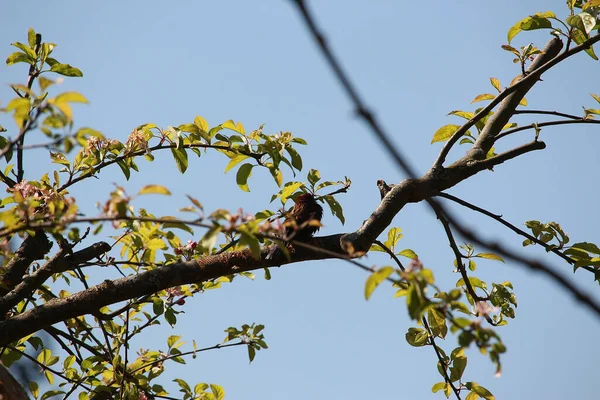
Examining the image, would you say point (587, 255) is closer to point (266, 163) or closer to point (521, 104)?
point (521, 104)

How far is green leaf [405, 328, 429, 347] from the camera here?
2430mm

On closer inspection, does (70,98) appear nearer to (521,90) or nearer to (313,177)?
(313,177)

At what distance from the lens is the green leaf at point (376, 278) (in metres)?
1.28

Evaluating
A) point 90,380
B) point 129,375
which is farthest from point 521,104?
point 90,380

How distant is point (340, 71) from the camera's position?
50cm

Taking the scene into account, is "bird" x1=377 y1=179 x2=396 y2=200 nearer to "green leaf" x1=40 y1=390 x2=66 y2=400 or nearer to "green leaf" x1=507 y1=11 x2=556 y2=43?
"green leaf" x1=507 y1=11 x2=556 y2=43

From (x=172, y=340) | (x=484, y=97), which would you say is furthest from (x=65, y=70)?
(x=484, y=97)

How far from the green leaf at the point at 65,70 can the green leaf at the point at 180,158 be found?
48cm

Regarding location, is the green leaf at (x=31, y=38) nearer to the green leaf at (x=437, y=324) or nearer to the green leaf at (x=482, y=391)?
the green leaf at (x=437, y=324)

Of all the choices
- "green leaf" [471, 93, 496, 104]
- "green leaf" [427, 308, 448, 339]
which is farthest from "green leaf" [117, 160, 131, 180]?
"green leaf" [471, 93, 496, 104]

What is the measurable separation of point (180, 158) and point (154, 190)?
121 centimetres

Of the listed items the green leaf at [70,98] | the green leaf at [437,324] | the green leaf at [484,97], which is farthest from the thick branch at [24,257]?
the green leaf at [484,97]

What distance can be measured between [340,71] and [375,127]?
0.07m

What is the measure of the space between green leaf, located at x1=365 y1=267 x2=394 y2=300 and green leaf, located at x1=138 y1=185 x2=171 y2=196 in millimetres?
486
